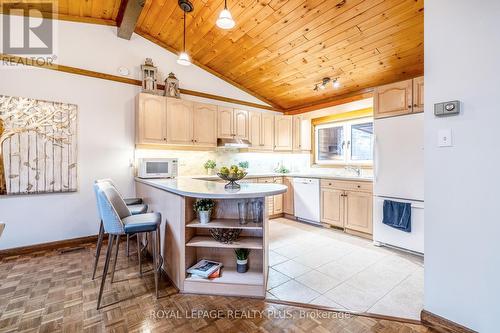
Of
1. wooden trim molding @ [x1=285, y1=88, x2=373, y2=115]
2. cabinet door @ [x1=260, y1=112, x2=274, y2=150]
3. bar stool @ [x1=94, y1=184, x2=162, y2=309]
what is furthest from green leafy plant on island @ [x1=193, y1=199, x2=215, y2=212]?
wooden trim molding @ [x1=285, y1=88, x2=373, y2=115]

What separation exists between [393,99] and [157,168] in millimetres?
3568

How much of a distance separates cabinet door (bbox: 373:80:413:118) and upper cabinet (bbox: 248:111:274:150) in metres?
2.23

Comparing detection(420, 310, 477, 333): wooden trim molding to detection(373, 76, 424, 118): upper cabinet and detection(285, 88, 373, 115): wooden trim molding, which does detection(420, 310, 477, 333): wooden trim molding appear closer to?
detection(373, 76, 424, 118): upper cabinet

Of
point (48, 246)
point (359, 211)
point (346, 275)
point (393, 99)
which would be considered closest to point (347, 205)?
point (359, 211)

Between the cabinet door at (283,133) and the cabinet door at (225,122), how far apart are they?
1.11 meters

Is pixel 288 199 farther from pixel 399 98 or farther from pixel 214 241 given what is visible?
pixel 214 241

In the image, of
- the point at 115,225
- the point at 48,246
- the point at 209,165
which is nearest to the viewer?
the point at 115,225

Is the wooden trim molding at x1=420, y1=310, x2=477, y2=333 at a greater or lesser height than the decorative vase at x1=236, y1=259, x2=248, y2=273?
lesser

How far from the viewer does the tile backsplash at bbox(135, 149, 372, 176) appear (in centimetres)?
424

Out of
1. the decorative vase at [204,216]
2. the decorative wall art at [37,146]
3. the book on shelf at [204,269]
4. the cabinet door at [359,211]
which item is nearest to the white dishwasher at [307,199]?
the cabinet door at [359,211]

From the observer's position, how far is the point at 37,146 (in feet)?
10.2

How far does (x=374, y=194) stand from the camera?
3348 mm

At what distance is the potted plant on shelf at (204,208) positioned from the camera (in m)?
2.16

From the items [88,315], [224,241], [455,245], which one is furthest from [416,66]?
[88,315]
